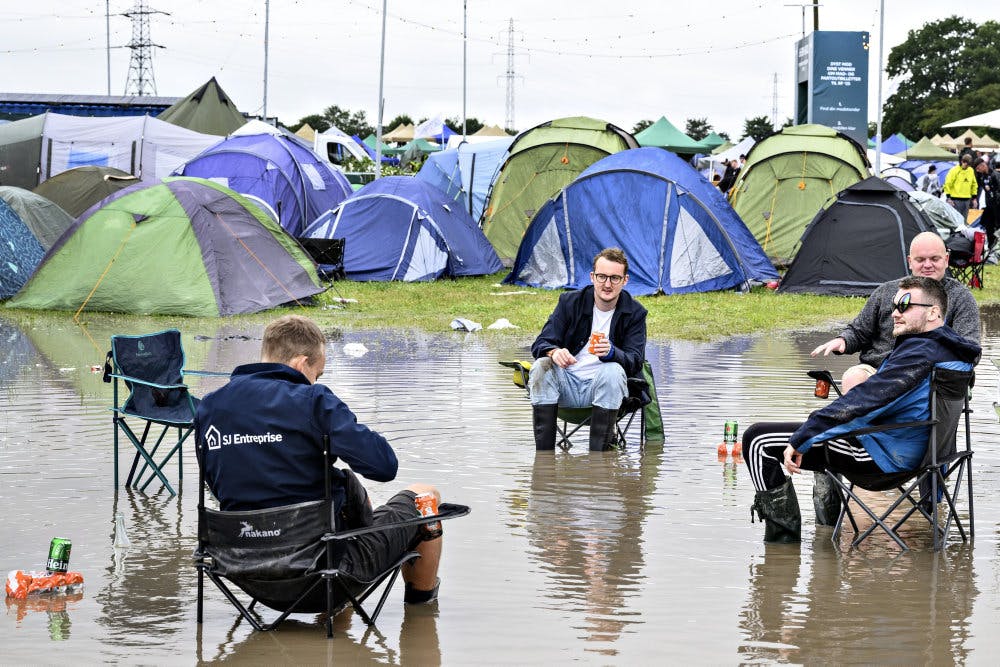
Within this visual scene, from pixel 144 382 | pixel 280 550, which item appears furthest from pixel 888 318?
pixel 280 550

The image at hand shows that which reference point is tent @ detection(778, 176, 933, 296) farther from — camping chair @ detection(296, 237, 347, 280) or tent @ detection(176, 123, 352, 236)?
tent @ detection(176, 123, 352, 236)

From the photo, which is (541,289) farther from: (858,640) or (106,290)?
(858,640)

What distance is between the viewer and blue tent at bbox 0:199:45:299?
59.9 ft

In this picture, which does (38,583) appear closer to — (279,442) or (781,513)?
(279,442)

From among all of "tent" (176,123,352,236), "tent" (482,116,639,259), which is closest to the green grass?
"tent" (482,116,639,259)

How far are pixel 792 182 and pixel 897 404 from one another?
58.9ft

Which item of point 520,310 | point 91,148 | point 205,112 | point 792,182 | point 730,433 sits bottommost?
point 730,433

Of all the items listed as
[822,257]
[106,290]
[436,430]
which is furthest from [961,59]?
[436,430]

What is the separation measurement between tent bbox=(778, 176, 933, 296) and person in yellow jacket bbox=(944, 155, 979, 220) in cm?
581

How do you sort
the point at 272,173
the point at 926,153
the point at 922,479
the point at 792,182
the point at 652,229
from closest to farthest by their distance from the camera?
the point at 922,479, the point at 652,229, the point at 792,182, the point at 272,173, the point at 926,153

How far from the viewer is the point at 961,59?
275ft

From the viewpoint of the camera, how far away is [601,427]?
27.2 ft

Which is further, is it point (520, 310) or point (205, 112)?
point (205, 112)

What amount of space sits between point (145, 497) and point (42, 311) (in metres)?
10.7
